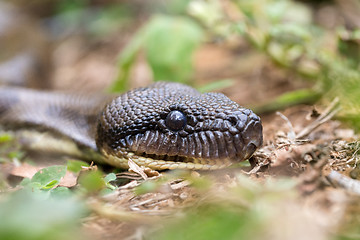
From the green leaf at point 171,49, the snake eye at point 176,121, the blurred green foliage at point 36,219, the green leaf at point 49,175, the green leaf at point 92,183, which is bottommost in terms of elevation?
the green leaf at point 49,175

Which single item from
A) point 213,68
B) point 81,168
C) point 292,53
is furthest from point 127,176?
point 213,68

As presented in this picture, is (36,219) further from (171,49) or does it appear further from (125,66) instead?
(125,66)

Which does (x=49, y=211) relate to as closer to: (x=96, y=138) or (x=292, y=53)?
(x=96, y=138)

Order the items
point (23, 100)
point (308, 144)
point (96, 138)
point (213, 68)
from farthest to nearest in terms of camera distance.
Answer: point (213, 68)
point (23, 100)
point (96, 138)
point (308, 144)

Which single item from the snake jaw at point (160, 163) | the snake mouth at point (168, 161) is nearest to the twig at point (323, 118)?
the snake mouth at point (168, 161)

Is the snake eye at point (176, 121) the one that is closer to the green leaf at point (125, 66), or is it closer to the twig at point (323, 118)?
the twig at point (323, 118)
